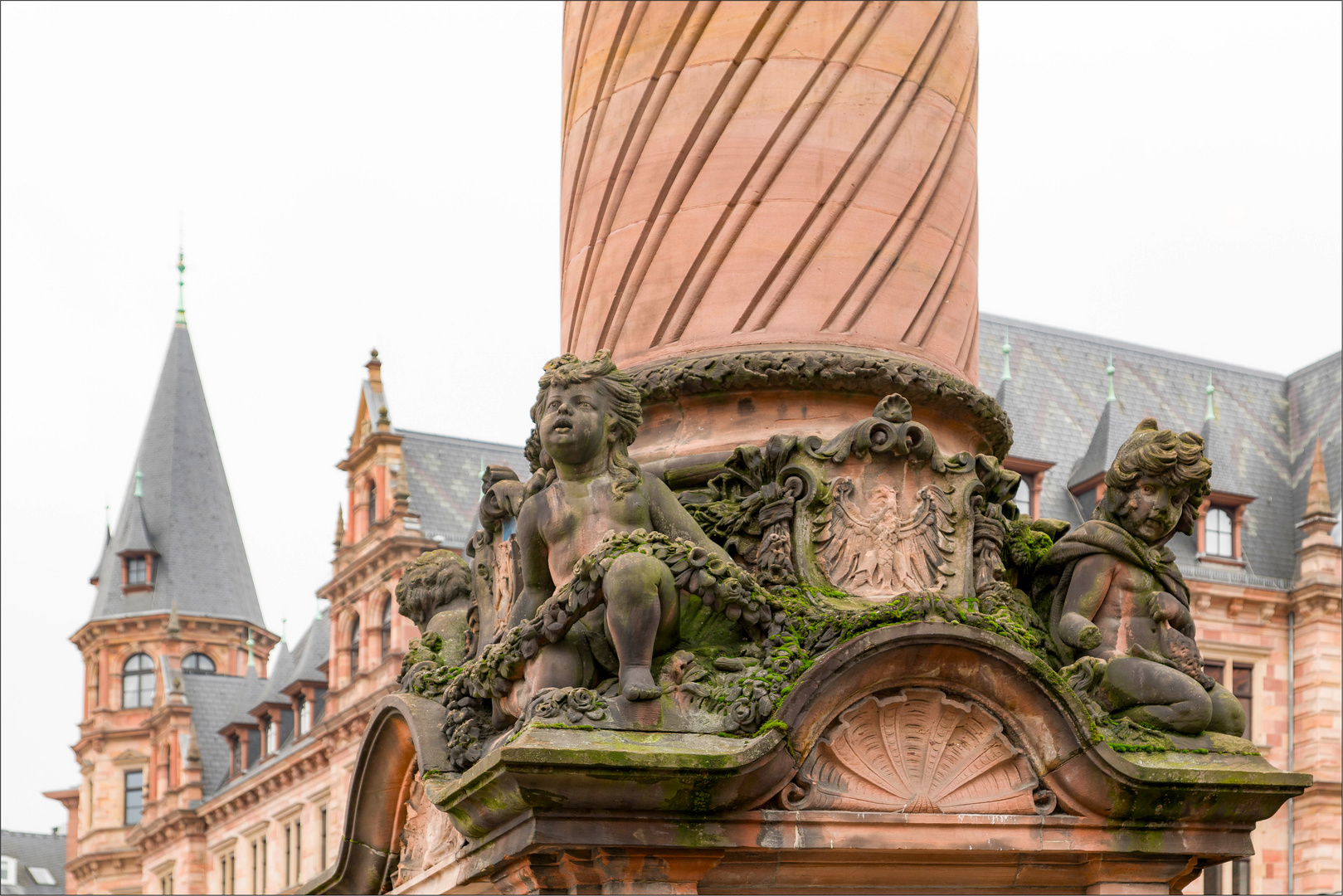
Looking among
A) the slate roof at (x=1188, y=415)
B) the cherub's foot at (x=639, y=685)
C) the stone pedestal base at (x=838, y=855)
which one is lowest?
the stone pedestal base at (x=838, y=855)

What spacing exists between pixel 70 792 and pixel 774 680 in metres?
88.7

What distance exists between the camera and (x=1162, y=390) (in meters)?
45.3

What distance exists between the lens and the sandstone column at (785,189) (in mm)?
7438

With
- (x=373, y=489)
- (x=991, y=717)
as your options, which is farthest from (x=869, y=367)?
(x=373, y=489)

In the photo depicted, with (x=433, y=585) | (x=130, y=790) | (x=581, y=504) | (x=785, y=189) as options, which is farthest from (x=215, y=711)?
(x=581, y=504)

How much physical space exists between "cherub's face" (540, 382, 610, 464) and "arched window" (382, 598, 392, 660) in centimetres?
4376

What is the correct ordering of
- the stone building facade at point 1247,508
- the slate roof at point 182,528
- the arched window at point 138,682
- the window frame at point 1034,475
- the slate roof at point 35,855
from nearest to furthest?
the window frame at point 1034,475, the stone building facade at point 1247,508, the arched window at point 138,682, the slate roof at point 182,528, the slate roof at point 35,855

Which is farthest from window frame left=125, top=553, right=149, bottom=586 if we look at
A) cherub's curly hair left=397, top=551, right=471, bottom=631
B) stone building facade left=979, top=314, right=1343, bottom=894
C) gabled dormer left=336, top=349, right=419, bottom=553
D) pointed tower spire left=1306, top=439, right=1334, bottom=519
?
cherub's curly hair left=397, top=551, right=471, bottom=631

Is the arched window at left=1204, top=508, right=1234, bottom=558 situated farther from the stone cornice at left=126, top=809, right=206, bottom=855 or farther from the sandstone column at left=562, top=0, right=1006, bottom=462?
the sandstone column at left=562, top=0, right=1006, bottom=462

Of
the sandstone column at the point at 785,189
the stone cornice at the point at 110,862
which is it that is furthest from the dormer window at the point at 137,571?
the sandstone column at the point at 785,189

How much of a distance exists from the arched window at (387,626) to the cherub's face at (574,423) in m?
43.8

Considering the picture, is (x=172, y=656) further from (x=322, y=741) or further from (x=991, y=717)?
(x=991, y=717)

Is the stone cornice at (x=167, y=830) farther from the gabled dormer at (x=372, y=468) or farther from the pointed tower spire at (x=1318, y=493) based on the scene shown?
the pointed tower spire at (x=1318, y=493)

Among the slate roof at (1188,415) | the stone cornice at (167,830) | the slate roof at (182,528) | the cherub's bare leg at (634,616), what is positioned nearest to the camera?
the cherub's bare leg at (634,616)
